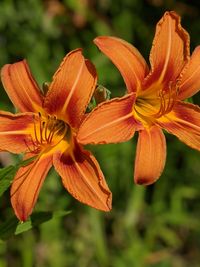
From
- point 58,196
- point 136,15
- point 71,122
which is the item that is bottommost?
point 58,196

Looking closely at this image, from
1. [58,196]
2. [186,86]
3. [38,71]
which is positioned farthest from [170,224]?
[186,86]

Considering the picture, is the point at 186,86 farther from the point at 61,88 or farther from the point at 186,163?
the point at 186,163

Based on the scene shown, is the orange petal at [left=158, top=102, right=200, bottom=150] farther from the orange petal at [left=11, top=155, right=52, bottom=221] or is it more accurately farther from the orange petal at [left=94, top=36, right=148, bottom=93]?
the orange petal at [left=11, top=155, right=52, bottom=221]

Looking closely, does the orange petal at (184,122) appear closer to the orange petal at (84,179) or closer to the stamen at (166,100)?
the stamen at (166,100)

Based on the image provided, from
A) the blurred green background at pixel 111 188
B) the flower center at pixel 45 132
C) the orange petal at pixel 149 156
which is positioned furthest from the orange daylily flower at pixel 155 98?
the blurred green background at pixel 111 188

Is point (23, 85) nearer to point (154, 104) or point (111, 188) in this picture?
point (154, 104)

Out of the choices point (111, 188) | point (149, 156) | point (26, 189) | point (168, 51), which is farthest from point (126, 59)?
point (111, 188)
